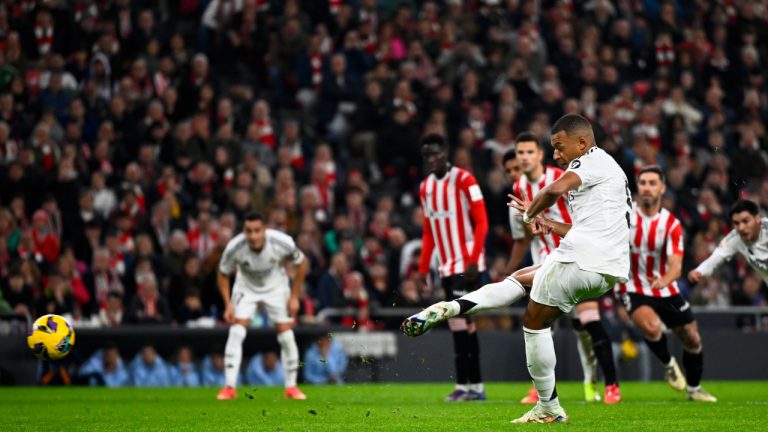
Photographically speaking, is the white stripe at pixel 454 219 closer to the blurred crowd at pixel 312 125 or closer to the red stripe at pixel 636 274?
the red stripe at pixel 636 274

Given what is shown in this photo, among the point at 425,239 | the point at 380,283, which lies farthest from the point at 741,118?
the point at 425,239

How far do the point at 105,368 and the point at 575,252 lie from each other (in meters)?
10.2

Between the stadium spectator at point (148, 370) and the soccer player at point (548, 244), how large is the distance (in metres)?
6.57

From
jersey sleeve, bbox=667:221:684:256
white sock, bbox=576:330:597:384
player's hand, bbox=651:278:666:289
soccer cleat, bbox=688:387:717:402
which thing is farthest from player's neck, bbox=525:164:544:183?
soccer cleat, bbox=688:387:717:402

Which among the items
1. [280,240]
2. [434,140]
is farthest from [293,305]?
[434,140]

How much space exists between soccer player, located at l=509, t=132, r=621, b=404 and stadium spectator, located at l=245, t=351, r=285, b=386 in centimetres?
588

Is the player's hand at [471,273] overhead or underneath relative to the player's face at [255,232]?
underneath

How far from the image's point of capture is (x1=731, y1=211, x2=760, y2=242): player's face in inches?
464

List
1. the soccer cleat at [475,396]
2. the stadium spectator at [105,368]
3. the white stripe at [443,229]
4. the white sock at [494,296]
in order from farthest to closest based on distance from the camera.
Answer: the stadium spectator at [105,368], the white stripe at [443,229], the soccer cleat at [475,396], the white sock at [494,296]

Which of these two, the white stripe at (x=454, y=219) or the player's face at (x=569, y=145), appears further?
the white stripe at (x=454, y=219)

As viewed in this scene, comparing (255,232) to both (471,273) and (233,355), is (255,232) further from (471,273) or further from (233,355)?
(471,273)

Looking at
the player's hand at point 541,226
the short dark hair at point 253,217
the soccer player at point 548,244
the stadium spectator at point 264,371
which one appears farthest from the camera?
the stadium spectator at point 264,371

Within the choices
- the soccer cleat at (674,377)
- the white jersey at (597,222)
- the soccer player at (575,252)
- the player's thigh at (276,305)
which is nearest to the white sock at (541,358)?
the soccer player at (575,252)

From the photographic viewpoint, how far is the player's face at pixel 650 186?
12062 millimetres
